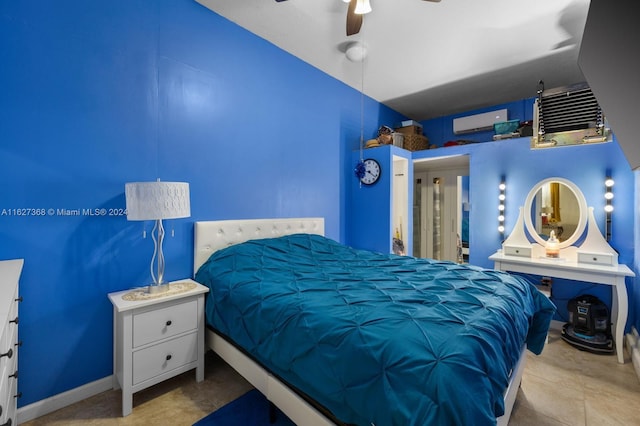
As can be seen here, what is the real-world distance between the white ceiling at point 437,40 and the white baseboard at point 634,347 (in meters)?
2.68

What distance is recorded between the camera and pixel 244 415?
5.48 ft

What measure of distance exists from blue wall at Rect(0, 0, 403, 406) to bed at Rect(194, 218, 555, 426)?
0.51 meters

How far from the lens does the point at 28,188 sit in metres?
1.64

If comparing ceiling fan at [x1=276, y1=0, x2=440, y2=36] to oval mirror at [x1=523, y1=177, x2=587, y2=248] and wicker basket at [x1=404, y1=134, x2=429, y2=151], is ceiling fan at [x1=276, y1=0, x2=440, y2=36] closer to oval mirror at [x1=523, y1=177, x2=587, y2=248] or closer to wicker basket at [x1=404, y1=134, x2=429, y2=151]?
wicker basket at [x1=404, y1=134, x2=429, y2=151]

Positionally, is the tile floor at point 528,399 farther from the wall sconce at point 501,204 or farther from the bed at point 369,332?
the wall sconce at point 501,204

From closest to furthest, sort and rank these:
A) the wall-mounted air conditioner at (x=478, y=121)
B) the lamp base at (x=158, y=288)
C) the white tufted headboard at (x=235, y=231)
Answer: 1. the lamp base at (x=158, y=288)
2. the white tufted headboard at (x=235, y=231)
3. the wall-mounted air conditioner at (x=478, y=121)

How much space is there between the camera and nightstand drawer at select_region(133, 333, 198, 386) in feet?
5.58

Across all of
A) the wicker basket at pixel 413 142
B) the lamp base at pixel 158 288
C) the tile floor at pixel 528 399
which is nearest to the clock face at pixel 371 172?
the wicker basket at pixel 413 142

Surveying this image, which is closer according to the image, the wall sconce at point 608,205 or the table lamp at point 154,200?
the table lamp at point 154,200

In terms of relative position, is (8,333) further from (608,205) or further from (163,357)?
(608,205)

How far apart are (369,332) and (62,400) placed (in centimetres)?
196

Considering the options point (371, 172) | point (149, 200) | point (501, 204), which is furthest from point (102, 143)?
point (501, 204)

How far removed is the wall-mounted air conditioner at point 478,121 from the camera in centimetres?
399

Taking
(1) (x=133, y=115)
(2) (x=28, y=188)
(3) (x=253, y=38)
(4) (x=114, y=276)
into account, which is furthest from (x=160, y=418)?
(3) (x=253, y=38)
